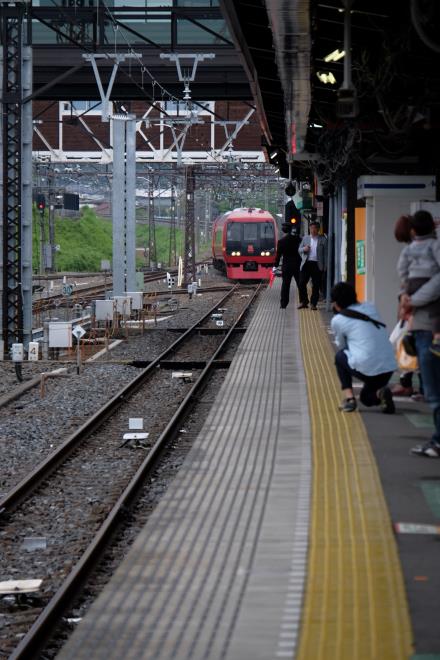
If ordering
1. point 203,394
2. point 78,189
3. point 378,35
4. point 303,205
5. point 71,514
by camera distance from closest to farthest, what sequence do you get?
point 71,514, point 378,35, point 203,394, point 303,205, point 78,189

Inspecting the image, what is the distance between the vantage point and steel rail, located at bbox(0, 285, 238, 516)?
9711 mm

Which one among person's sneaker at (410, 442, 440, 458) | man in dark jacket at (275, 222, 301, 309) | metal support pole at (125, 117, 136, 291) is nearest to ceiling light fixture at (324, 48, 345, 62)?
person's sneaker at (410, 442, 440, 458)

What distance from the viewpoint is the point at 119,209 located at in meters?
27.9

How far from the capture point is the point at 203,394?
16219mm

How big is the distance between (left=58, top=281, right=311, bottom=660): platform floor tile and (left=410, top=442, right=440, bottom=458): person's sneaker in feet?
2.27

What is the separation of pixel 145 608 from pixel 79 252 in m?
70.4

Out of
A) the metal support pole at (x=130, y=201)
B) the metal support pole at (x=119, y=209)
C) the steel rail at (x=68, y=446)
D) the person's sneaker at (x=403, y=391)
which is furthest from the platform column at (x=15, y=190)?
the person's sneaker at (x=403, y=391)

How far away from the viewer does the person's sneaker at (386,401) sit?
9.46 m

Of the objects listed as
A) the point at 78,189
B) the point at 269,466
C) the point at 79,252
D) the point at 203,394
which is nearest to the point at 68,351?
the point at 203,394

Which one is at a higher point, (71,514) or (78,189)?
(78,189)

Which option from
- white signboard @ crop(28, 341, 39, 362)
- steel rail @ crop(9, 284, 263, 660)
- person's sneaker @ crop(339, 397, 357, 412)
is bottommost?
steel rail @ crop(9, 284, 263, 660)

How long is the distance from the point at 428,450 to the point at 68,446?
507 cm

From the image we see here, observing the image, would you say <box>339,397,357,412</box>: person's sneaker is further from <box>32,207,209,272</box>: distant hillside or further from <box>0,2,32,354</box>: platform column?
<box>32,207,209,272</box>: distant hillside

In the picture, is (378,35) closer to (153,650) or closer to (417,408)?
(417,408)
